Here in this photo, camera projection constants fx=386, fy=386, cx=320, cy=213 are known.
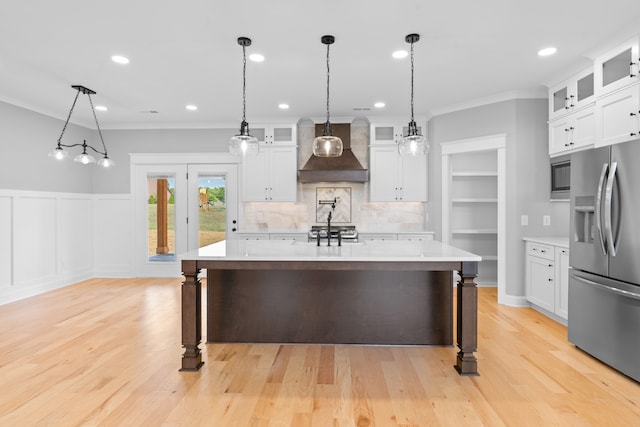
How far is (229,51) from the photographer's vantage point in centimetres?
368

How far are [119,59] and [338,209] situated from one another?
3805 mm

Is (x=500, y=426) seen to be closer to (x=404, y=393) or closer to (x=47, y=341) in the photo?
(x=404, y=393)

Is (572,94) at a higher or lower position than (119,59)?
lower

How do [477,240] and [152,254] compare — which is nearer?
[477,240]

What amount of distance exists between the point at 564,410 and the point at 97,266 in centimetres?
699

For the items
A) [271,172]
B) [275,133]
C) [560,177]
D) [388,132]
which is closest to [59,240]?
[271,172]

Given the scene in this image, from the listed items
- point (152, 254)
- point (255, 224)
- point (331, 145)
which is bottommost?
point (152, 254)

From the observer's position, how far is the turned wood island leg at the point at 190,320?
2.97 metres

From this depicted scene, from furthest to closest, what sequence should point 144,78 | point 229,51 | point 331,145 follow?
point 144,78 → point 229,51 → point 331,145

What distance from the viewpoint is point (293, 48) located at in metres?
3.62

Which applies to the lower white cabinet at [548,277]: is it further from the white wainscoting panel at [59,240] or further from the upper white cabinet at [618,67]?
the white wainscoting panel at [59,240]

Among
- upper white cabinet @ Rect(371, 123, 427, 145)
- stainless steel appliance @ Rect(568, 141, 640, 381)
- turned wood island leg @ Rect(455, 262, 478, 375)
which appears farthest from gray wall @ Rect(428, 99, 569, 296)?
turned wood island leg @ Rect(455, 262, 478, 375)

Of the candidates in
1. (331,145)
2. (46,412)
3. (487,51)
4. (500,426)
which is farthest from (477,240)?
(46,412)

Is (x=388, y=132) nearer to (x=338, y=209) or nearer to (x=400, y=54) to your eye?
(x=338, y=209)
